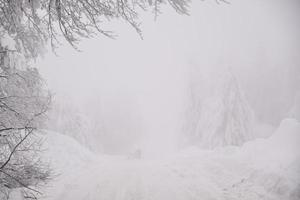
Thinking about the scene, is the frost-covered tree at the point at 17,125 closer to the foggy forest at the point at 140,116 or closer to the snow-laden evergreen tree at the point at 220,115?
the foggy forest at the point at 140,116

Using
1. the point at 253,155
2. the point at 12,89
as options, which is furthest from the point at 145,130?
the point at 12,89

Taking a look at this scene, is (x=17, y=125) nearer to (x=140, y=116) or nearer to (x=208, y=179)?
(x=208, y=179)

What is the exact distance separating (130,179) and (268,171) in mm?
5343

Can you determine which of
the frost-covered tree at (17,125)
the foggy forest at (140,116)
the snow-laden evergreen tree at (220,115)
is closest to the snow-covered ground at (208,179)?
the foggy forest at (140,116)

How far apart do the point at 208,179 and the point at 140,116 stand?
50608 millimetres

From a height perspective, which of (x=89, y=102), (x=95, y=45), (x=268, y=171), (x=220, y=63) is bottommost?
(x=268, y=171)

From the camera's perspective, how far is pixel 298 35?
66.4 metres

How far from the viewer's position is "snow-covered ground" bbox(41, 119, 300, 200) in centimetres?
816

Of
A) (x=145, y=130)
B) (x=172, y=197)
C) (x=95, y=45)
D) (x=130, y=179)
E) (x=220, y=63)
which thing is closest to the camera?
(x=172, y=197)

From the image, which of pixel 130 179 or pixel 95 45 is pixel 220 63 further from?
pixel 95 45

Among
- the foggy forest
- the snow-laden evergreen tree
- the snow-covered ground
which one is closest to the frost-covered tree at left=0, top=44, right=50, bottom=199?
the foggy forest

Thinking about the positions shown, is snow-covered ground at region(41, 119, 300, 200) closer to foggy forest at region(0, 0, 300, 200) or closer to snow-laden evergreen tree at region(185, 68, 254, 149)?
foggy forest at region(0, 0, 300, 200)

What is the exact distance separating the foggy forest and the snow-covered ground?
0.04 metres

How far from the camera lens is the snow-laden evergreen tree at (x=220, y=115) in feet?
106
